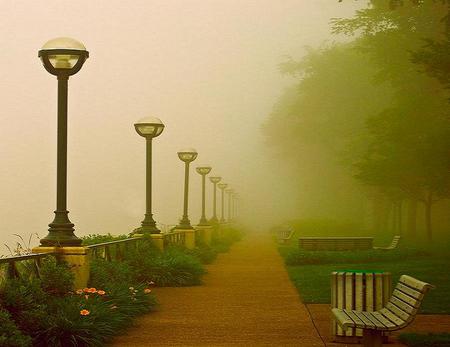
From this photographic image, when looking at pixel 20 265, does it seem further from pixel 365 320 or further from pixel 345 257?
pixel 345 257

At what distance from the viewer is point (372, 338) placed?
8.86 meters

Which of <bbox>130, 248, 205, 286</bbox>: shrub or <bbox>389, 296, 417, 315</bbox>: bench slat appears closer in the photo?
<bbox>389, 296, 417, 315</bbox>: bench slat

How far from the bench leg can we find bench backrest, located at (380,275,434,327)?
22 cm

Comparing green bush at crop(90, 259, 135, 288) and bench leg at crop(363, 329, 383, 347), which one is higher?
green bush at crop(90, 259, 135, 288)

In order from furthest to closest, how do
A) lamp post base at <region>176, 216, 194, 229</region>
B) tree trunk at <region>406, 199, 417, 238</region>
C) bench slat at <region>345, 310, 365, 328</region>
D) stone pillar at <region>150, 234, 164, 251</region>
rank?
1. tree trunk at <region>406, 199, 417, 238</region>
2. lamp post base at <region>176, 216, 194, 229</region>
3. stone pillar at <region>150, 234, 164, 251</region>
4. bench slat at <region>345, 310, 365, 328</region>

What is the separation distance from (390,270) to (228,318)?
35.3 feet

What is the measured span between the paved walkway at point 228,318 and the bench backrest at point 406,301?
4.54 ft

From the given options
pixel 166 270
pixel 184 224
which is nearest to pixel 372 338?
pixel 166 270

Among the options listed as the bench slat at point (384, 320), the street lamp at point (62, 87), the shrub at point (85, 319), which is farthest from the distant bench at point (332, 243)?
the bench slat at point (384, 320)

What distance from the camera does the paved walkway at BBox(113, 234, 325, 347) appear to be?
1080 centimetres

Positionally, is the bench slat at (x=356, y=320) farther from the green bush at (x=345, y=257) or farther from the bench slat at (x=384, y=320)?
the green bush at (x=345, y=257)

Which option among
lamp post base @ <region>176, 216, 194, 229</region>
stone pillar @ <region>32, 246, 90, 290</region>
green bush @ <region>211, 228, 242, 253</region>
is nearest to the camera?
stone pillar @ <region>32, 246, 90, 290</region>

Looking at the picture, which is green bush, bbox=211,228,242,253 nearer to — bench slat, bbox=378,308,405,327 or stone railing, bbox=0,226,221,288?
stone railing, bbox=0,226,221,288

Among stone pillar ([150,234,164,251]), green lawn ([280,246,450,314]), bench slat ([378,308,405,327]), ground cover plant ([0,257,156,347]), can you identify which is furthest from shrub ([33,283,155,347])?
stone pillar ([150,234,164,251])
